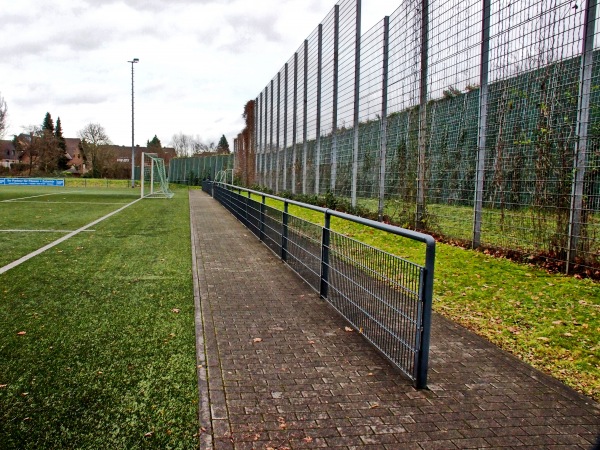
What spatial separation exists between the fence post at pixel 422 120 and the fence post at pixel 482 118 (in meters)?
1.76

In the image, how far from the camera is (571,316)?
5.12 metres

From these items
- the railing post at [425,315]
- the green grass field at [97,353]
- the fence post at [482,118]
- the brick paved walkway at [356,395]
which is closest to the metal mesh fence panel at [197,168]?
the fence post at [482,118]

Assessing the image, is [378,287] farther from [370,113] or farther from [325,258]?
[370,113]

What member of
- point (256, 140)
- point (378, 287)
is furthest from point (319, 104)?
point (256, 140)

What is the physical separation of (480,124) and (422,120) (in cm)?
206

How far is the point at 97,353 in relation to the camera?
160 inches

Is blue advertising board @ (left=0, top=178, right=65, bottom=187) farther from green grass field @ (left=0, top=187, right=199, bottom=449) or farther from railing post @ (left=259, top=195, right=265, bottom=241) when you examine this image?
green grass field @ (left=0, top=187, right=199, bottom=449)

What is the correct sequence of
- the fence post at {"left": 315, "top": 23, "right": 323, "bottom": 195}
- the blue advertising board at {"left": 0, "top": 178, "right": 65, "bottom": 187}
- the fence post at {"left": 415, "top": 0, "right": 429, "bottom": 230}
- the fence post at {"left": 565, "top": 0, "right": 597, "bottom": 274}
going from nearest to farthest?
the fence post at {"left": 565, "top": 0, "right": 597, "bottom": 274}
the fence post at {"left": 415, "top": 0, "right": 429, "bottom": 230}
the fence post at {"left": 315, "top": 23, "right": 323, "bottom": 195}
the blue advertising board at {"left": 0, "top": 178, "right": 65, "bottom": 187}

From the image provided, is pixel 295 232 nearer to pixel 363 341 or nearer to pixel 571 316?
pixel 363 341

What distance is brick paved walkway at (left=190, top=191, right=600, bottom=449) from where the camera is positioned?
2863mm

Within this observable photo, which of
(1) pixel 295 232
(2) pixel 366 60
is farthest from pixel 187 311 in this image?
(2) pixel 366 60

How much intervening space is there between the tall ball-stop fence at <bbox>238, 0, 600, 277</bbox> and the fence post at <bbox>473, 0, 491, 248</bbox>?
2cm

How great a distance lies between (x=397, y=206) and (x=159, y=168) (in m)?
26.0

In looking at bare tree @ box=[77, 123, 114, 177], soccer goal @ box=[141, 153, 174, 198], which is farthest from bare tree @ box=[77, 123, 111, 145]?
soccer goal @ box=[141, 153, 174, 198]
